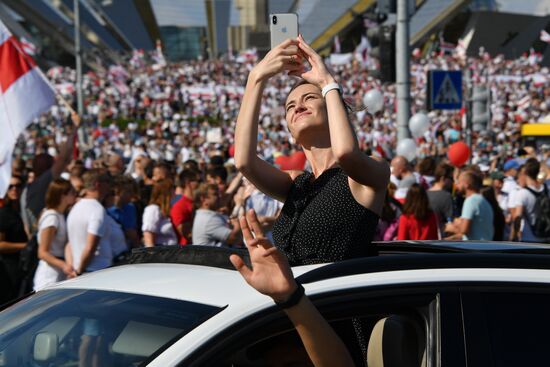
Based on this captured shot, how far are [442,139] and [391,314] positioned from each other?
22.7 m

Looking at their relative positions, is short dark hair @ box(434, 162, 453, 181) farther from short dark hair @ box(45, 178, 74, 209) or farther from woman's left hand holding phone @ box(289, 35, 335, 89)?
woman's left hand holding phone @ box(289, 35, 335, 89)

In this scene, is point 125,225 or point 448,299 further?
point 125,225

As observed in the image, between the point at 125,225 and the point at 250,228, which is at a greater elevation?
the point at 250,228

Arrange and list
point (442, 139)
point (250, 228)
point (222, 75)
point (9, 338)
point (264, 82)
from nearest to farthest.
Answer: point (250, 228) < point (9, 338) < point (264, 82) < point (442, 139) < point (222, 75)

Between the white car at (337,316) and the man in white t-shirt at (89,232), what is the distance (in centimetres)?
390

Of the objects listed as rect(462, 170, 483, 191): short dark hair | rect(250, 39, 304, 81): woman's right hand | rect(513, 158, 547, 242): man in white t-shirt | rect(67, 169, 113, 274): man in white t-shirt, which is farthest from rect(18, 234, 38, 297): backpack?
rect(513, 158, 547, 242): man in white t-shirt

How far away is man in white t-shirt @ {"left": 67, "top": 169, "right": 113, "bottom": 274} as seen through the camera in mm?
6770

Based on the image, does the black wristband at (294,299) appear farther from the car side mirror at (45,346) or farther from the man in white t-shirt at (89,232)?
the man in white t-shirt at (89,232)

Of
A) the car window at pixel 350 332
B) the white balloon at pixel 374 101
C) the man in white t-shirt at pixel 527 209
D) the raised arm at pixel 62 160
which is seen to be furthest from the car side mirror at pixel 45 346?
the white balloon at pixel 374 101

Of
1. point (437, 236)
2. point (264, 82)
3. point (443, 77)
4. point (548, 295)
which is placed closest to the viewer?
point (548, 295)

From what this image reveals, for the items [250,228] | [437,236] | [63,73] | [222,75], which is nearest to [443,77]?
[437,236]

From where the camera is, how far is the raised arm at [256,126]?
3227 mm

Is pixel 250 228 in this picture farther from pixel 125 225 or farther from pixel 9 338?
pixel 125 225

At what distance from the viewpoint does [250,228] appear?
2.53m
